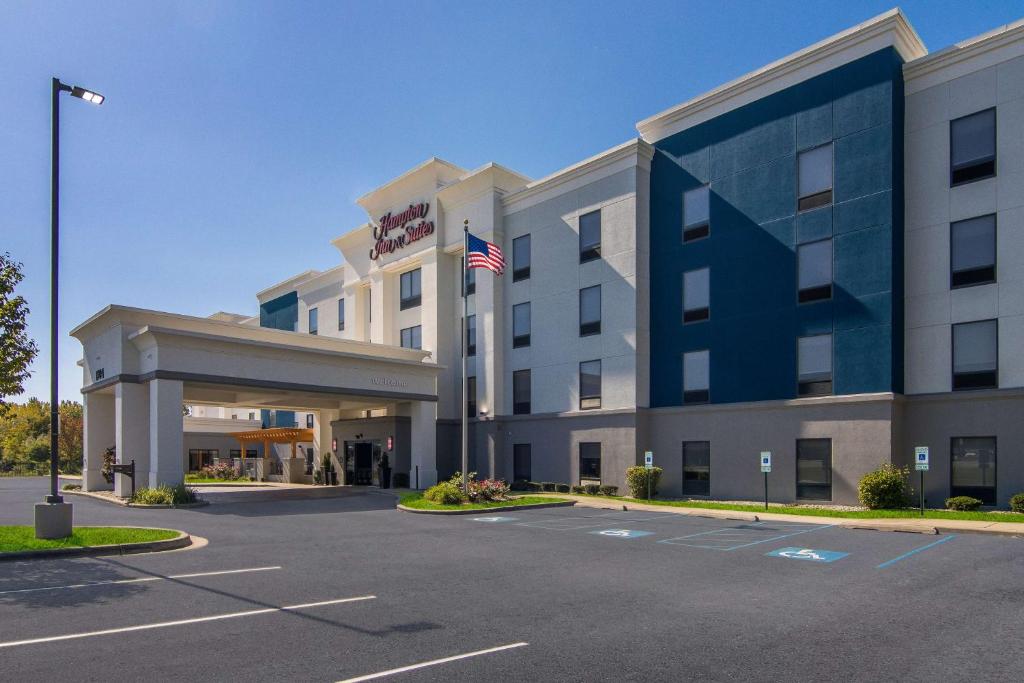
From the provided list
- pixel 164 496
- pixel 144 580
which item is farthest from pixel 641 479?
pixel 144 580

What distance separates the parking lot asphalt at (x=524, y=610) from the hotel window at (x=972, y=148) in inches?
505

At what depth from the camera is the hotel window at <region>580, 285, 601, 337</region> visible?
3180cm

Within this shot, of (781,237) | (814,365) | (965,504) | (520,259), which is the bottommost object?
(965,504)

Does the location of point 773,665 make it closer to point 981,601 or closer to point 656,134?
point 981,601

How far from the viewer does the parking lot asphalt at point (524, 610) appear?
6.94 metres

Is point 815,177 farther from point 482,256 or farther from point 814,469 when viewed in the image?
point 482,256

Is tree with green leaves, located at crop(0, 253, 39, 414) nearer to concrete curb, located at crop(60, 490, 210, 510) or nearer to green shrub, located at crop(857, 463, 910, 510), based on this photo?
concrete curb, located at crop(60, 490, 210, 510)

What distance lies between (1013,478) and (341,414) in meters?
33.3

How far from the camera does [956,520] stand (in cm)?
1947

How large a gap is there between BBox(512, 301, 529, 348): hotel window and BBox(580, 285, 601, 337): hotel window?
3.66 m

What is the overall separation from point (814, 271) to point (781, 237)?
1874 mm

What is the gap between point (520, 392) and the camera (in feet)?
115

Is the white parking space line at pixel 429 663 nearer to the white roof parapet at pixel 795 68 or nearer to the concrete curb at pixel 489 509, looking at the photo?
the concrete curb at pixel 489 509

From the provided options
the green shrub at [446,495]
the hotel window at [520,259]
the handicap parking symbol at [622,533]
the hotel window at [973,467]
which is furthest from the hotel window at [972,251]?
the hotel window at [520,259]
